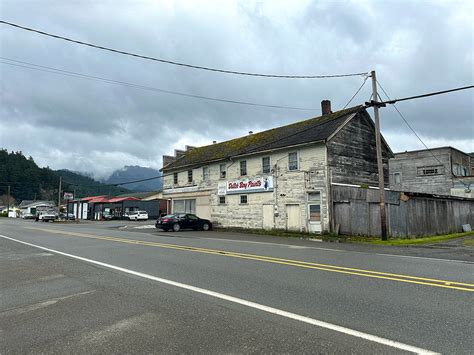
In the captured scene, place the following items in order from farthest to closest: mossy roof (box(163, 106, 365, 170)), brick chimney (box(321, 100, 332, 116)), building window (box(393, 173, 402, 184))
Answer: building window (box(393, 173, 402, 184)) → brick chimney (box(321, 100, 332, 116)) → mossy roof (box(163, 106, 365, 170))

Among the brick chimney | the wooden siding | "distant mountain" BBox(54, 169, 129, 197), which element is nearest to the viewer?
the wooden siding

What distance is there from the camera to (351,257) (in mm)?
11578

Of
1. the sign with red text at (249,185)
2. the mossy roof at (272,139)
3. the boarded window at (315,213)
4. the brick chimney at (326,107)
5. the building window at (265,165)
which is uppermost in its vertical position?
the brick chimney at (326,107)

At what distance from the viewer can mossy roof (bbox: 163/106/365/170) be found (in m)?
24.5

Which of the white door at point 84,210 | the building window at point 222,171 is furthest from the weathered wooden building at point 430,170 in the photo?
the white door at point 84,210

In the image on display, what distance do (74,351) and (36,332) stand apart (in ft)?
3.50

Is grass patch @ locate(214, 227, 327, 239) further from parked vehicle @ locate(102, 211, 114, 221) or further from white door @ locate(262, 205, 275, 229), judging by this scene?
parked vehicle @ locate(102, 211, 114, 221)

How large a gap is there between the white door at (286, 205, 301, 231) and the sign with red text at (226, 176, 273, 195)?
2.27m

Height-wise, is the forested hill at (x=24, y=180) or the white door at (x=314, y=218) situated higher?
the forested hill at (x=24, y=180)

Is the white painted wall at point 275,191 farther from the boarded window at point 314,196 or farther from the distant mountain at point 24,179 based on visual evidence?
the distant mountain at point 24,179

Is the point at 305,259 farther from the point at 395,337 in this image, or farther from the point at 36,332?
the point at 36,332

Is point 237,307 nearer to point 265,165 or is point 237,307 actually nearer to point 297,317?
point 297,317

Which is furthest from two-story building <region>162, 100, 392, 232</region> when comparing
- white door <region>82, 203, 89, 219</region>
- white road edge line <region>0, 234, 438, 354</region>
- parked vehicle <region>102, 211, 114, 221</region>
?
white door <region>82, 203, 89, 219</region>

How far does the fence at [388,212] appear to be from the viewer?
67.6 feet
